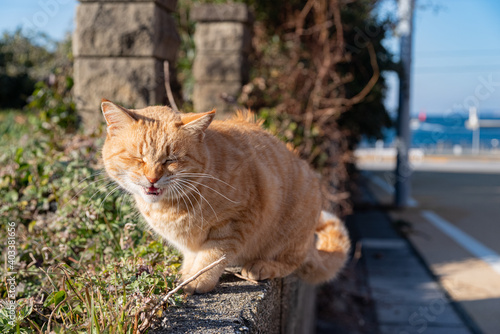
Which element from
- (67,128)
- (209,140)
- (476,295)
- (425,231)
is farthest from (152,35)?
(425,231)

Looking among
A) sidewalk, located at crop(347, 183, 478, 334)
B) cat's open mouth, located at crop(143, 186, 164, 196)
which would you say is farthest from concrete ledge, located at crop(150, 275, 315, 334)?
sidewalk, located at crop(347, 183, 478, 334)

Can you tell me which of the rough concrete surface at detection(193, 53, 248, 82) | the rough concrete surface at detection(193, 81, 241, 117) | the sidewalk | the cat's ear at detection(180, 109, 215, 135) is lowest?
the sidewalk

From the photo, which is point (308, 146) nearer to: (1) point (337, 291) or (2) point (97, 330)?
(1) point (337, 291)

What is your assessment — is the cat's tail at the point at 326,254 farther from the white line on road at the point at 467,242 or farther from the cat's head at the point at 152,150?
the white line on road at the point at 467,242

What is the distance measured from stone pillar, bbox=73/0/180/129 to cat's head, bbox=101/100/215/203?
2116 mm

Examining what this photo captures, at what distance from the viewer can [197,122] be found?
1655 millimetres

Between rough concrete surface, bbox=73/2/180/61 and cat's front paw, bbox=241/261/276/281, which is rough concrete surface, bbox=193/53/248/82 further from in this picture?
cat's front paw, bbox=241/261/276/281

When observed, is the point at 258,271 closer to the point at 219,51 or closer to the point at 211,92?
the point at 211,92

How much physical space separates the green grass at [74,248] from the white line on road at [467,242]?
4.35 metres

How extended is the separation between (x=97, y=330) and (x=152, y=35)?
290 cm

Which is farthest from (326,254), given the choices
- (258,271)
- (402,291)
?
(402,291)

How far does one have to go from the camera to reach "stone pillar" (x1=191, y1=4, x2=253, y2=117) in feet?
15.5

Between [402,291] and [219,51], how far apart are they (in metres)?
3.09

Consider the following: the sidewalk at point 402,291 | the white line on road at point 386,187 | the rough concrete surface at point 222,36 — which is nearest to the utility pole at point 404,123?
the white line on road at point 386,187
